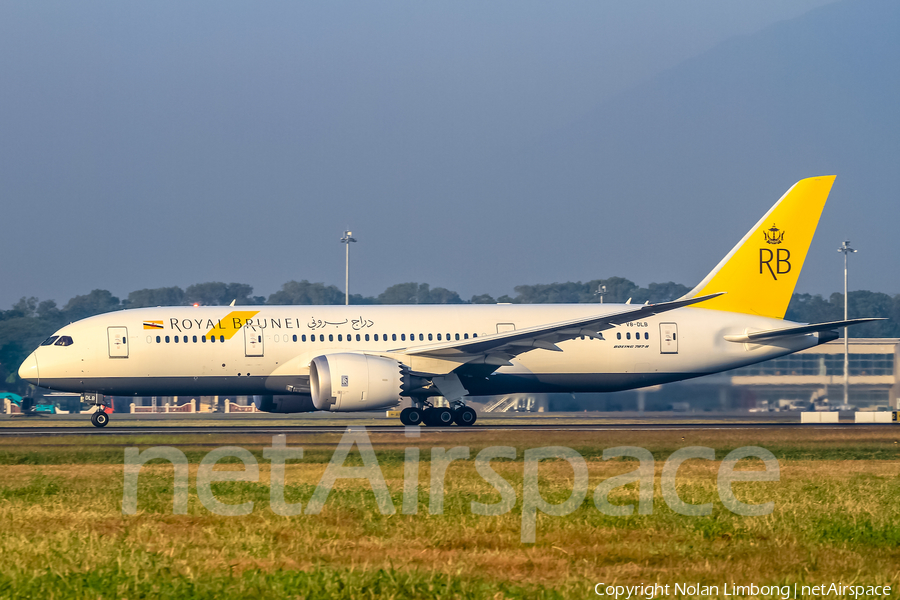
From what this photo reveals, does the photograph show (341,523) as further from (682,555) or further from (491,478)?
(491,478)

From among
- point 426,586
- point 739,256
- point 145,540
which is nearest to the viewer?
point 426,586

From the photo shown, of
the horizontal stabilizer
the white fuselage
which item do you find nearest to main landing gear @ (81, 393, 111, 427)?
the white fuselage

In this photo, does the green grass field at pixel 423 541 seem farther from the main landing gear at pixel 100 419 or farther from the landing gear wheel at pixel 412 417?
the main landing gear at pixel 100 419

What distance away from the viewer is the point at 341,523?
444 inches

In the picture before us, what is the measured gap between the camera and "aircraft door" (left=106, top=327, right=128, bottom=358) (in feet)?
100

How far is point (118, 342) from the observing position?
1206 inches

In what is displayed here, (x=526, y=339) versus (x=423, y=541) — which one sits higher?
(x=526, y=339)

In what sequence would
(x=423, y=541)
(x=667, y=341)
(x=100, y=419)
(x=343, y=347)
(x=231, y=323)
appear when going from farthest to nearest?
(x=667, y=341) → (x=100, y=419) → (x=343, y=347) → (x=231, y=323) → (x=423, y=541)

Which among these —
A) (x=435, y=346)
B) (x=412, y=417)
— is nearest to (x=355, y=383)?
(x=435, y=346)

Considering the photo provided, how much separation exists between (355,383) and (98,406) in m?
9.30

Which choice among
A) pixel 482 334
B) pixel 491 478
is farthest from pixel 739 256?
pixel 491 478

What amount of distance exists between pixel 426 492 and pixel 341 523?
9.22 feet

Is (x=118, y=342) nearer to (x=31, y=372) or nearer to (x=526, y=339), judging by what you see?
(x=31, y=372)

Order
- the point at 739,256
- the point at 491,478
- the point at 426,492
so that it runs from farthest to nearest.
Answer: the point at 739,256, the point at 491,478, the point at 426,492
